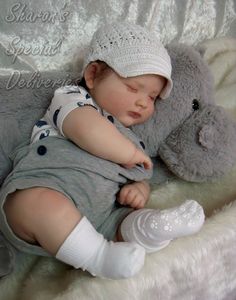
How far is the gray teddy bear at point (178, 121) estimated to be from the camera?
104 cm

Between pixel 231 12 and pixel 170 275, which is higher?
pixel 231 12

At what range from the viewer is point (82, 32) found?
1.28 m

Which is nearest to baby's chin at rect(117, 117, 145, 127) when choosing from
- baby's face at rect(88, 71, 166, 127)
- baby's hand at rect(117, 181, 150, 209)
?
baby's face at rect(88, 71, 166, 127)

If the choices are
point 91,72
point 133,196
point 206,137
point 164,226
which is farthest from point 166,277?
point 91,72

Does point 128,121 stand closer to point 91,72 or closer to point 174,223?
point 91,72

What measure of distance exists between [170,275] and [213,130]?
0.37 m

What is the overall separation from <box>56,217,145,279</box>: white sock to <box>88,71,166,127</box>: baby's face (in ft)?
0.93

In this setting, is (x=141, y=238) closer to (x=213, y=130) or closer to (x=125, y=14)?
(x=213, y=130)

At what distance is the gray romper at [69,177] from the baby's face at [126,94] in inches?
1.2

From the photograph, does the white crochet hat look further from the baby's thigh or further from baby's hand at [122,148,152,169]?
the baby's thigh

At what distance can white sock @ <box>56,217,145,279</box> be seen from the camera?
754mm

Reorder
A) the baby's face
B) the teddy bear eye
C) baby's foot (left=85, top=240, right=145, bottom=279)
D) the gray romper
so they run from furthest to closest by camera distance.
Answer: the teddy bear eye < the baby's face < the gray romper < baby's foot (left=85, top=240, right=145, bottom=279)

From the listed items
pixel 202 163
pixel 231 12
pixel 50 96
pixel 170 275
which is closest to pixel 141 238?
pixel 170 275

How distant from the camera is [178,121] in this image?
3.59ft
